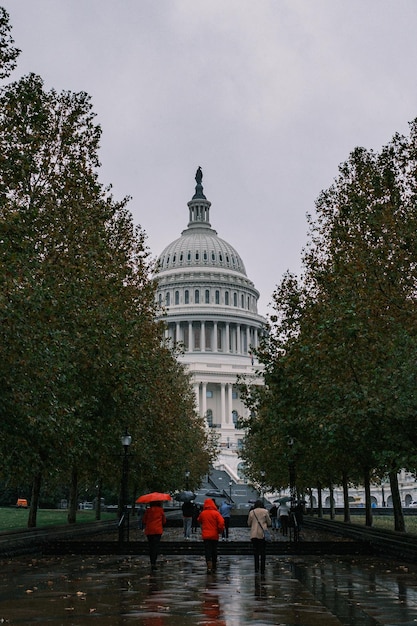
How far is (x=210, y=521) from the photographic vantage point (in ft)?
69.7

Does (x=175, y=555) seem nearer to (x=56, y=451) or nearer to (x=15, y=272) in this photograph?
(x=56, y=451)

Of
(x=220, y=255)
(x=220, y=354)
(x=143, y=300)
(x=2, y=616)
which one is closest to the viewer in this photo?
(x=2, y=616)

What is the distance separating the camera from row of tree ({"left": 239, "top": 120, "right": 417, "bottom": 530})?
23.9m

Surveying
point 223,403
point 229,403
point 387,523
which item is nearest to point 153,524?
point 387,523

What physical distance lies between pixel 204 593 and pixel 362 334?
1235 cm

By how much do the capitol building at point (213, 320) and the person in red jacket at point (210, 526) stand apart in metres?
131

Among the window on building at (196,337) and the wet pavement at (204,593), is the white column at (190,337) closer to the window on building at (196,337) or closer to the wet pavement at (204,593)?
the window on building at (196,337)

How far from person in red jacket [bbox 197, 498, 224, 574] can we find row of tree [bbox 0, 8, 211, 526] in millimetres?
4816

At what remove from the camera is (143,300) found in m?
38.1

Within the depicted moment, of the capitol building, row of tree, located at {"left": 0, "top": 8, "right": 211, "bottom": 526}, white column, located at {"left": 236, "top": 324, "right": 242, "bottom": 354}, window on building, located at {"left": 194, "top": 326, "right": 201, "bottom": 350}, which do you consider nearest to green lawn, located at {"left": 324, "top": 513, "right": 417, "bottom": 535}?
row of tree, located at {"left": 0, "top": 8, "right": 211, "bottom": 526}

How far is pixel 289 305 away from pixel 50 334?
60.6 ft

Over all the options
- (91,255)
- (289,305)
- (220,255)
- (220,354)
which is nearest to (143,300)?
(289,305)

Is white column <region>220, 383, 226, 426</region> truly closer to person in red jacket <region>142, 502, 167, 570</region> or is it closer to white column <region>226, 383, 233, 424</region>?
white column <region>226, 383, 233, 424</region>

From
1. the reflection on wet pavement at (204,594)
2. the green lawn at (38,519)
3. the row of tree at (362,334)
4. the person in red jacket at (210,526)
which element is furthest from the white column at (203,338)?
the person in red jacket at (210,526)
